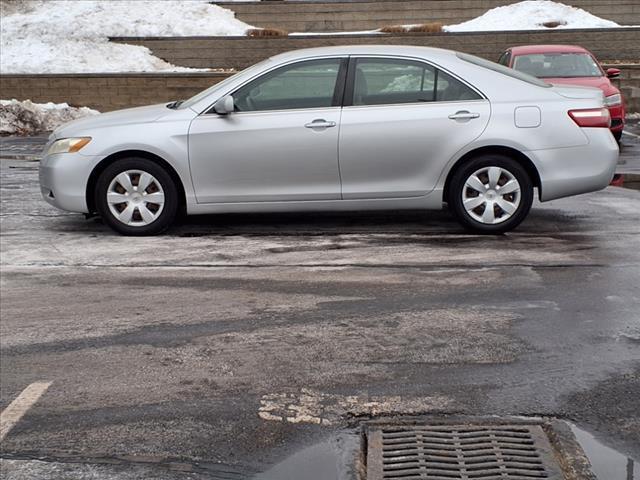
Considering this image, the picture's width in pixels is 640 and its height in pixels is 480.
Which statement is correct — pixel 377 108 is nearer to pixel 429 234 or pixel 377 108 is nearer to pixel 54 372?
pixel 429 234

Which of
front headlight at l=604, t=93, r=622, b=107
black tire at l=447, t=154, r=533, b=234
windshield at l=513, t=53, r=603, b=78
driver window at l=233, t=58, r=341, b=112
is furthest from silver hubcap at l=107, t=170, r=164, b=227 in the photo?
windshield at l=513, t=53, r=603, b=78

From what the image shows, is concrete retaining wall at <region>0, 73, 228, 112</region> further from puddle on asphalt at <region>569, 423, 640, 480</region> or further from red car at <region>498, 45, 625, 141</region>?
puddle on asphalt at <region>569, 423, 640, 480</region>

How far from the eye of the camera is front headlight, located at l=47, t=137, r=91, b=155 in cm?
837

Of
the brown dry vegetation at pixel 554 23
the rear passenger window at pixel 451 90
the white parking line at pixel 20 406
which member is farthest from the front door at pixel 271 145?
the brown dry vegetation at pixel 554 23

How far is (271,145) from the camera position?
8195 mm

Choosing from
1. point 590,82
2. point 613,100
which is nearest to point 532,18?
point 590,82

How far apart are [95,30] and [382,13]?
7593mm

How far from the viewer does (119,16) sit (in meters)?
25.5

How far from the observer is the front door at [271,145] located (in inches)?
323

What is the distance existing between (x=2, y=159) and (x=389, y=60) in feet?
27.5

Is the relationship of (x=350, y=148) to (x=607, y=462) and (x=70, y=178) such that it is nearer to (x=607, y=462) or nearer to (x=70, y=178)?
(x=70, y=178)

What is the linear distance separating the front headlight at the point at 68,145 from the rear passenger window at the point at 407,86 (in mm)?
2411

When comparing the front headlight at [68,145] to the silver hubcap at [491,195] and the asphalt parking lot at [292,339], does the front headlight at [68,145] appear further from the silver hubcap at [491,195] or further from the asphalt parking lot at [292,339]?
the silver hubcap at [491,195]

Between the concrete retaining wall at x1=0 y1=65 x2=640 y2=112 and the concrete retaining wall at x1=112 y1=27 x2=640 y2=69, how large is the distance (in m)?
1.98
